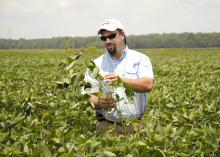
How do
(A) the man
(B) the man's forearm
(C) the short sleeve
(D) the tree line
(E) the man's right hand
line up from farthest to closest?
(D) the tree line < (C) the short sleeve < (A) the man < (B) the man's forearm < (E) the man's right hand

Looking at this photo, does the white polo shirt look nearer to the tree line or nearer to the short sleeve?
the short sleeve

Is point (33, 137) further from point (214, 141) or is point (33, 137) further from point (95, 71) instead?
point (214, 141)

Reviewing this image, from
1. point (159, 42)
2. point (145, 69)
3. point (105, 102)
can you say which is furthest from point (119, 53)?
point (159, 42)

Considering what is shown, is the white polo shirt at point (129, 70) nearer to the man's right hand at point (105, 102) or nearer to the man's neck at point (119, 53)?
the man's neck at point (119, 53)

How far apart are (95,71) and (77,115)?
1135 mm

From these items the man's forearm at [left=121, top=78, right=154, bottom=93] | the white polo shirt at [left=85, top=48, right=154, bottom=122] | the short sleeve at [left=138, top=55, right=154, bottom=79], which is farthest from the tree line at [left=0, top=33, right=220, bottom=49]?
the man's forearm at [left=121, top=78, right=154, bottom=93]

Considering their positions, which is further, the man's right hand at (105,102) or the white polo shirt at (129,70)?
the white polo shirt at (129,70)

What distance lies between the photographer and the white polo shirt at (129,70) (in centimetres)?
407

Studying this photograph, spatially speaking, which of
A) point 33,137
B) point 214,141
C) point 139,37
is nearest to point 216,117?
point 214,141

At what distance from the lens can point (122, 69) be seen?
4.19m

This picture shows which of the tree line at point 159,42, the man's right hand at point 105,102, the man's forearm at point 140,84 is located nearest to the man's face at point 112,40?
the man's forearm at point 140,84

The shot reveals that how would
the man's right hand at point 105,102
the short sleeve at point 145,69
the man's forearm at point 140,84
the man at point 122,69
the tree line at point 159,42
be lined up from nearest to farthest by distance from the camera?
the man's right hand at point 105,102 < the man's forearm at point 140,84 < the man at point 122,69 < the short sleeve at point 145,69 < the tree line at point 159,42

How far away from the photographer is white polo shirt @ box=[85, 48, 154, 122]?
407 centimetres

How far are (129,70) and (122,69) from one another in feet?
0.25
